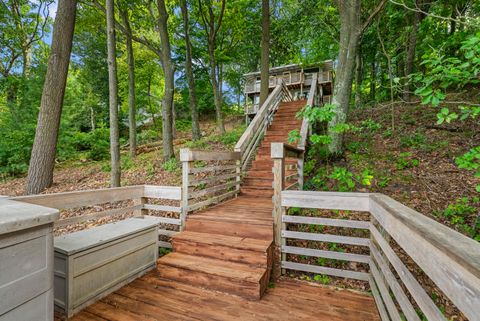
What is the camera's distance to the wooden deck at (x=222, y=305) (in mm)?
2285

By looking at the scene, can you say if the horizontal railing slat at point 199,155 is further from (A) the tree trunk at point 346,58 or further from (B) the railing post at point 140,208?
(A) the tree trunk at point 346,58

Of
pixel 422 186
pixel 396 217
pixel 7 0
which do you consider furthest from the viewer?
pixel 7 0

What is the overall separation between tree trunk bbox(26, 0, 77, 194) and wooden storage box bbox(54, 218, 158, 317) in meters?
4.35

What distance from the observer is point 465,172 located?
14.1ft

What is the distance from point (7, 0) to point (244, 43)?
12.6 m

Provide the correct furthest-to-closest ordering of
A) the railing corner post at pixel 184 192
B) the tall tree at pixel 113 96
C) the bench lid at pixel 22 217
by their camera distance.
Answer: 1. the tall tree at pixel 113 96
2. the railing corner post at pixel 184 192
3. the bench lid at pixel 22 217

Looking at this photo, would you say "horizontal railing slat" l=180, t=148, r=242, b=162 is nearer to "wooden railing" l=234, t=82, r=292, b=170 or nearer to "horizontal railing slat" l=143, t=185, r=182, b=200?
"horizontal railing slat" l=143, t=185, r=182, b=200

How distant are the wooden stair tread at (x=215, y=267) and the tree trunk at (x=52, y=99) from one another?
16.4 feet

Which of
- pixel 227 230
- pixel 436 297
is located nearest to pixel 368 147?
pixel 436 297

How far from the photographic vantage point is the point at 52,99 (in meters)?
5.84

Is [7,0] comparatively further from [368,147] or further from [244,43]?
[368,147]

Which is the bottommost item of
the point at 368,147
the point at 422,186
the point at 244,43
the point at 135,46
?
the point at 422,186

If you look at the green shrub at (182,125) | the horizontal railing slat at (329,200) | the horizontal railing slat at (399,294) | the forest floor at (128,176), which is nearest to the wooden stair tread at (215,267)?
the horizontal railing slat at (329,200)

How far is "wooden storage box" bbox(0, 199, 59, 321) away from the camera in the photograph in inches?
51.6
